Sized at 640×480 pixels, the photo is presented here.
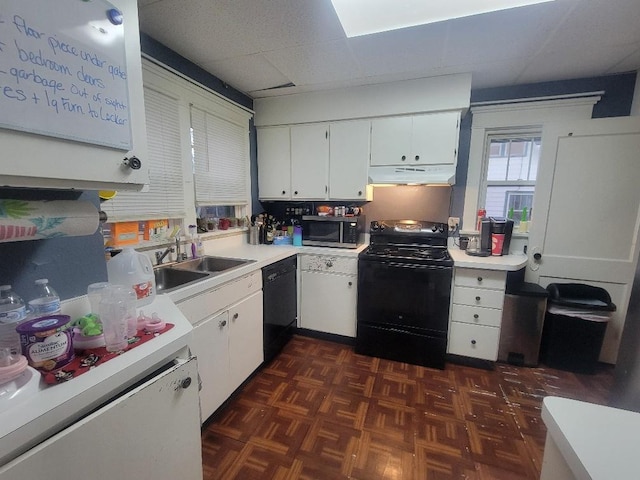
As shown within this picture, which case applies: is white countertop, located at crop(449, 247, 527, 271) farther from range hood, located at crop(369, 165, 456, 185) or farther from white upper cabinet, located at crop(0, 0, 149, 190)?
→ white upper cabinet, located at crop(0, 0, 149, 190)

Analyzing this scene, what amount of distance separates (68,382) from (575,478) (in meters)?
1.17

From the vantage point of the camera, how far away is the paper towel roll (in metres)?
0.73

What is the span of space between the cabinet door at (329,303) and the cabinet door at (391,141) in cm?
114

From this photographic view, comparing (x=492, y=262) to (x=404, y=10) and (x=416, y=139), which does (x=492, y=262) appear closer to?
(x=416, y=139)

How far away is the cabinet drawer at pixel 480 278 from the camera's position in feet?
7.23

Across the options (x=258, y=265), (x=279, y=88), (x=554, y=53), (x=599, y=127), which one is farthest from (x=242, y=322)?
(x=599, y=127)

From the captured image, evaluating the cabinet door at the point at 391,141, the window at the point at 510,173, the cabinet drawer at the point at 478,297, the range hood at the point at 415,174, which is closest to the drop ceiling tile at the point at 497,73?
the window at the point at 510,173

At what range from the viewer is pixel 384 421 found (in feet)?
5.82

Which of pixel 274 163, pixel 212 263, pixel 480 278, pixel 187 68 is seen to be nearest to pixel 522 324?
pixel 480 278

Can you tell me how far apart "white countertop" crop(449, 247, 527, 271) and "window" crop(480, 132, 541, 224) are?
22.2 inches

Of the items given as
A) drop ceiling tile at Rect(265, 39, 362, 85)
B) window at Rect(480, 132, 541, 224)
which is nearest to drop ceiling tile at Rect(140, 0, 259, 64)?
drop ceiling tile at Rect(265, 39, 362, 85)

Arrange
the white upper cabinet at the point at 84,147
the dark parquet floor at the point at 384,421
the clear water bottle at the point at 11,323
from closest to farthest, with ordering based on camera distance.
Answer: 1. the white upper cabinet at the point at 84,147
2. the clear water bottle at the point at 11,323
3. the dark parquet floor at the point at 384,421

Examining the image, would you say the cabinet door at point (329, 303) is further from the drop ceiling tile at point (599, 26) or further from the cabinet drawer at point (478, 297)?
the drop ceiling tile at point (599, 26)

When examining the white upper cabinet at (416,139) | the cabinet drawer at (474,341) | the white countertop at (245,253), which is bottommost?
the cabinet drawer at (474,341)
